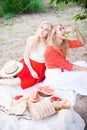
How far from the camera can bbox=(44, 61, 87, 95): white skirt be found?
4848 millimetres

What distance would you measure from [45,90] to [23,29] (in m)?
4.33

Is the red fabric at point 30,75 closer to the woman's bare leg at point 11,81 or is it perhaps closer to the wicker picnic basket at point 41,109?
the woman's bare leg at point 11,81

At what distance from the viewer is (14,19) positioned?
379 inches

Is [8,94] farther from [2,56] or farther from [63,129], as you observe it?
[2,56]

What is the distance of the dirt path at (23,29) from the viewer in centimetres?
724

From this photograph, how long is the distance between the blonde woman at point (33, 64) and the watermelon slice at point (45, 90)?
0.32 metres

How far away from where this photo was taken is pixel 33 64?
5.12 m

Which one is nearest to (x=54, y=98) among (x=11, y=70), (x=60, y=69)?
(x=60, y=69)

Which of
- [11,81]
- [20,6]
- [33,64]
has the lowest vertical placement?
[20,6]

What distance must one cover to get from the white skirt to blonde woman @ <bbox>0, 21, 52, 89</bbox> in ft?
0.59

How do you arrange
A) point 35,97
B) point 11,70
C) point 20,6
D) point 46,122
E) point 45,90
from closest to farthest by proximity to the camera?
1. point 46,122
2. point 35,97
3. point 45,90
4. point 11,70
5. point 20,6

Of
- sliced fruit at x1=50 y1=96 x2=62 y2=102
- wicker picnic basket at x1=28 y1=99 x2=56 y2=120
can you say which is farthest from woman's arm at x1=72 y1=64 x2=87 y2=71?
wicker picnic basket at x1=28 y1=99 x2=56 y2=120

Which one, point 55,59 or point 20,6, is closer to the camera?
point 55,59

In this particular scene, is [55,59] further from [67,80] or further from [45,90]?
[45,90]
